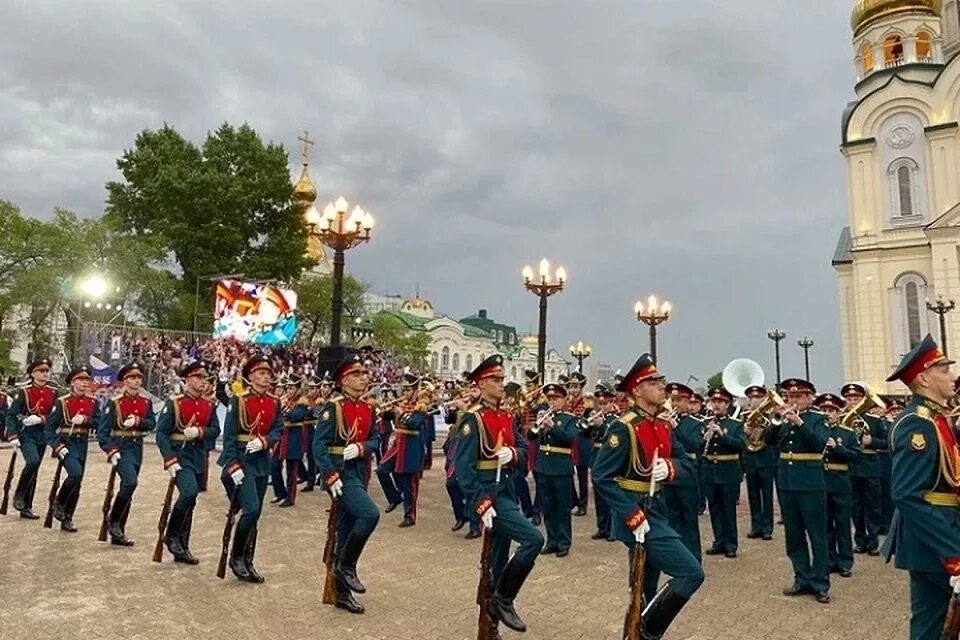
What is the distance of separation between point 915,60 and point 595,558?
4463 cm

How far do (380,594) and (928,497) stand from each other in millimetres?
5164

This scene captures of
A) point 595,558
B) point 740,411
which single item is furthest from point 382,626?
point 740,411

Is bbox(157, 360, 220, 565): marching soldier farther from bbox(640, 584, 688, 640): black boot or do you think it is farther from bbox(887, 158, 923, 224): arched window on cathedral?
bbox(887, 158, 923, 224): arched window on cathedral

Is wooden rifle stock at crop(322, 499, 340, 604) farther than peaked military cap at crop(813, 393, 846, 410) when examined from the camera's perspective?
No

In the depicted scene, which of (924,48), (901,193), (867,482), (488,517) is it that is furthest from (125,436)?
(924,48)

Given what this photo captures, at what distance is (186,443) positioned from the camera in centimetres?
889

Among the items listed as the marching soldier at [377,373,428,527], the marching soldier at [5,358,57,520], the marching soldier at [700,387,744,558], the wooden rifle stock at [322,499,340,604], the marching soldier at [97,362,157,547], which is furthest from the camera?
the marching soldier at [377,373,428,527]

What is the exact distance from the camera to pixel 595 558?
9.20 m

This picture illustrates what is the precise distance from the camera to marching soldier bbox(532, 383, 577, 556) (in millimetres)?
9523

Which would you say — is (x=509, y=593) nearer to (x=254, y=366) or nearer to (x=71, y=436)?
(x=254, y=366)

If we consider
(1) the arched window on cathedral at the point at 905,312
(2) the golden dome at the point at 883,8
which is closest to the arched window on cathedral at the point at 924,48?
(2) the golden dome at the point at 883,8

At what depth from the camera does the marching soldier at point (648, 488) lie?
17.0 feet

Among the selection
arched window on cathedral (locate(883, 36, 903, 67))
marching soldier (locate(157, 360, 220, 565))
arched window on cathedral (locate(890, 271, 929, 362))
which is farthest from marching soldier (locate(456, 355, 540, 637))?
arched window on cathedral (locate(883, 36, 903, 67))

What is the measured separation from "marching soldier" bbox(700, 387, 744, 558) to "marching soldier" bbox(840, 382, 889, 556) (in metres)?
1.70
